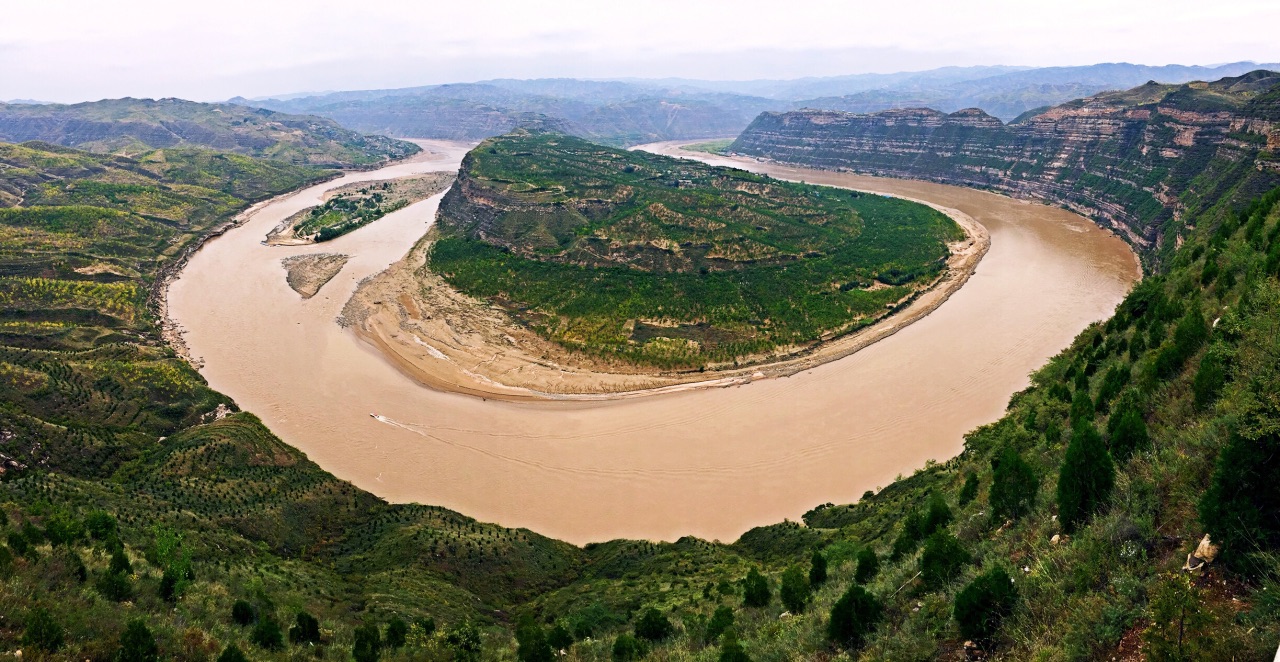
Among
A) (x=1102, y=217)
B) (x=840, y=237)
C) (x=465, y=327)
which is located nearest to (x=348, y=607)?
(x=465, y=327)

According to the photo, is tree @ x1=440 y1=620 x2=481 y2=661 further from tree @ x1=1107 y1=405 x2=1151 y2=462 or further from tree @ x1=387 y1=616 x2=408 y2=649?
tree @ x1=1107 y1=405 x2=1151 y2=462

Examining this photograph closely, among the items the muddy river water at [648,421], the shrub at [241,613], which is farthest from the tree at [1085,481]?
the shrub at [241,613]

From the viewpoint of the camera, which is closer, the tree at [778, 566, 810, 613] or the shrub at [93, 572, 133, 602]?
the shrub at [93, 572, 133, 602]

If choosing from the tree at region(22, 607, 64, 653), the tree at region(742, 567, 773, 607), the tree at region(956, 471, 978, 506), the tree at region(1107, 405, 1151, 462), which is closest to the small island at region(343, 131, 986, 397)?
the tree at region(956, 471, 978, 506)

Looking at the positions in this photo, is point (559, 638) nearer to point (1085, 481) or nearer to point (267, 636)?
point (267, 636)

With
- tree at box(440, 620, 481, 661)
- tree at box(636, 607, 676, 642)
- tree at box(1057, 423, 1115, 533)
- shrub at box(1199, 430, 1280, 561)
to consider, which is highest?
shrub at box(1199, 430, 1280, 561)

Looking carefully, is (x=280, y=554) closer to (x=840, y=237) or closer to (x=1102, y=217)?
(x=840, y=237)
